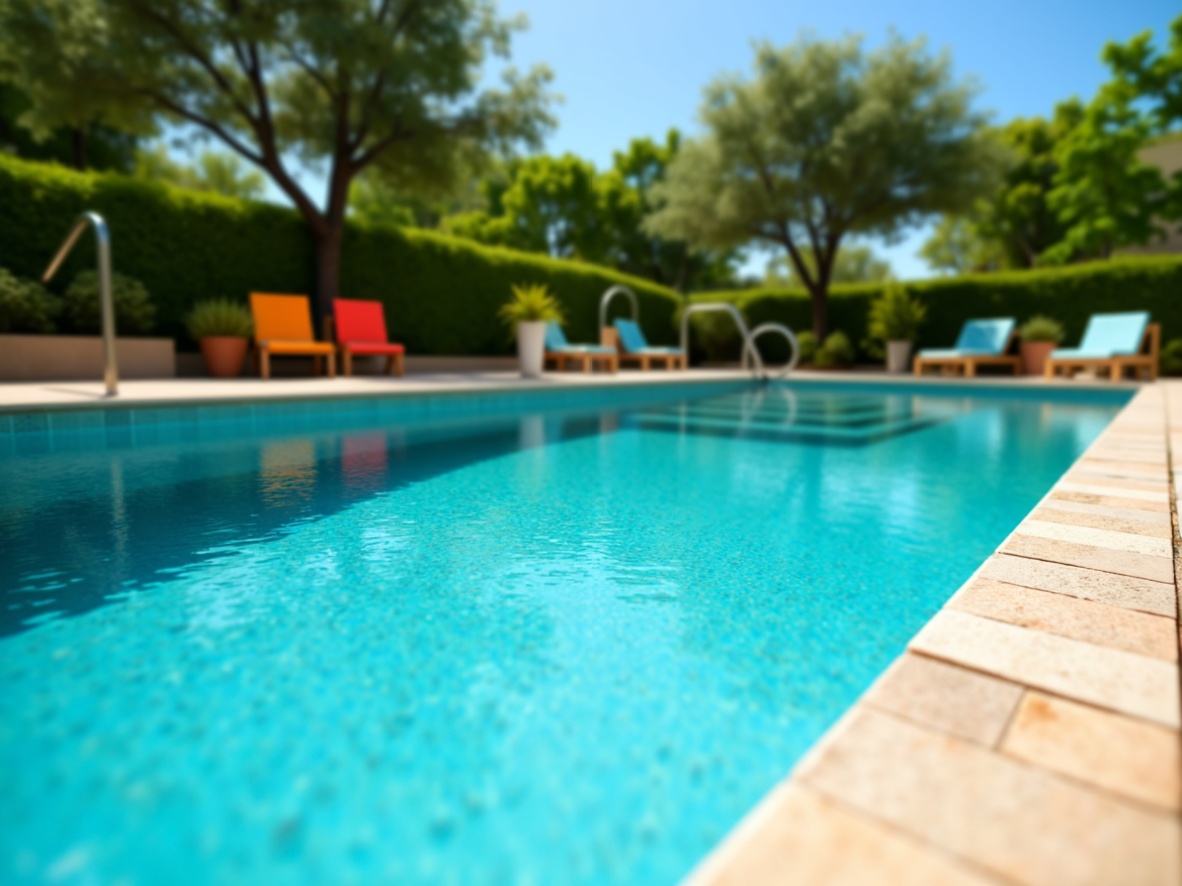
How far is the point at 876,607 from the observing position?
1.93m

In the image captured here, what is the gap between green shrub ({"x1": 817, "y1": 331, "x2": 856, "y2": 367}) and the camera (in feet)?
50.6

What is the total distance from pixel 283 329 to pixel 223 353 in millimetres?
820

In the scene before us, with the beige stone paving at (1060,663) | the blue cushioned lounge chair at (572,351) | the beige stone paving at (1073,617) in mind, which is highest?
the blue cushioned lounge chair at (572,351)

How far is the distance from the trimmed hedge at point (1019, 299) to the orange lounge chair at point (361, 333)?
10.5 metres

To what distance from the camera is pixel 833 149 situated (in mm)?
13898

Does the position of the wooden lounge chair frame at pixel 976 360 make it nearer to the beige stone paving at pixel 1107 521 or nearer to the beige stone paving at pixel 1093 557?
the beige stone paving at pixel 1107 521

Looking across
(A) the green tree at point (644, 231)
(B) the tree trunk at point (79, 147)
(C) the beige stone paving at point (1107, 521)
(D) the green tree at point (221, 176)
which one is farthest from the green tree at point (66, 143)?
(A) the green tree at point (644, 231)

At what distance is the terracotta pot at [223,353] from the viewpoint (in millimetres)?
8086

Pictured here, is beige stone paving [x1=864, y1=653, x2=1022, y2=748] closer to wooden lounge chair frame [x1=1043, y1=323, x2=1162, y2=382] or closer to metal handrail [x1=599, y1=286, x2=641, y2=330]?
metal handrail [x1=599, y1=286, x2=641, y2=330]

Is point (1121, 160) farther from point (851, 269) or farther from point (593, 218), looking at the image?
point (851, 269)

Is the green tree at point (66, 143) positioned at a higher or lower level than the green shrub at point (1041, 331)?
higher

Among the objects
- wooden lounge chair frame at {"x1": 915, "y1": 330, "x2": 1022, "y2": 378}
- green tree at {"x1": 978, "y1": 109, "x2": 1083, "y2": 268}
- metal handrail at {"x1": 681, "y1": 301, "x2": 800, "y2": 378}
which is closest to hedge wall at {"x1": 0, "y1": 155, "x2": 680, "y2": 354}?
metal handrail at {"x1": 681, "y1": 301, "x2": 800, "y2": 378}

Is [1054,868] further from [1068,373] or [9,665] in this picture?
[1068,373]

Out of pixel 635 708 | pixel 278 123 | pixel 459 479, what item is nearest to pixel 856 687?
pixel 635 708
